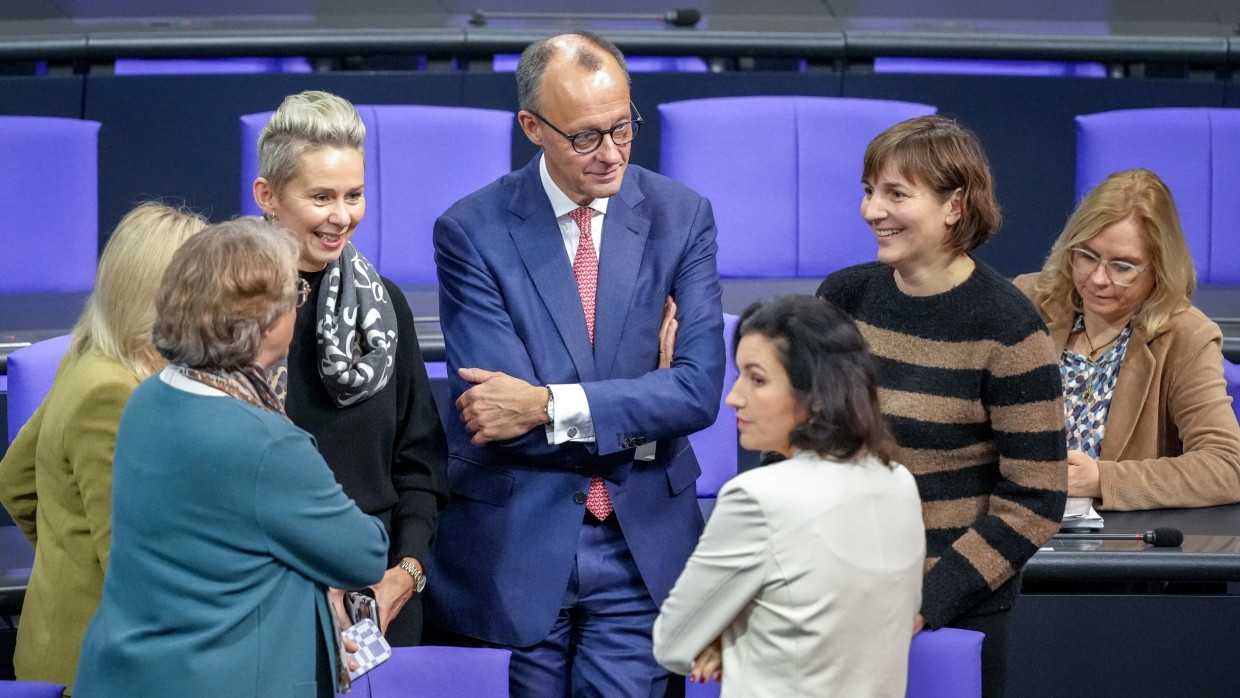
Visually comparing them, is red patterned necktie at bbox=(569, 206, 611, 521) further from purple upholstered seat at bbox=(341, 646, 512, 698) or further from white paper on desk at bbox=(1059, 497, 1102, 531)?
white paper on desk at bbox=(1059, 497, 1102, 531)

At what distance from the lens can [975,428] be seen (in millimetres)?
1935

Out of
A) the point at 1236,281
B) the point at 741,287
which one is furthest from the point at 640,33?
the point at 1236,281

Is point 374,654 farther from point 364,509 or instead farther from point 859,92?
point 859,92

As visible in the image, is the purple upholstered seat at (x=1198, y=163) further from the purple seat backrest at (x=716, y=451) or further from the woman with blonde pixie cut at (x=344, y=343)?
the woman with blonde pixie cut at (x=344, y=343)

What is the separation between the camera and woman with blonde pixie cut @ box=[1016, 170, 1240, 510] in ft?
8.39

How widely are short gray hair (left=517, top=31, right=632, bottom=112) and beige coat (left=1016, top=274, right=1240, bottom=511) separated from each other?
0.98 m

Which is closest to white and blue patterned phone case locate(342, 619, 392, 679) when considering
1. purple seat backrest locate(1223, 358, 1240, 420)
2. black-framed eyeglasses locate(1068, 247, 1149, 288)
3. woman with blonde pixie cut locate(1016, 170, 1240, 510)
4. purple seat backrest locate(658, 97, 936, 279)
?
woman with blonde pixie cut locate(1016, 170, 1240, 510)

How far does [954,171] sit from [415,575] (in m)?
1.01

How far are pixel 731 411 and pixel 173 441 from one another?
1.41 m

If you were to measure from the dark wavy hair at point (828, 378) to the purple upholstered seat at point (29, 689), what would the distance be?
1072 millimetres

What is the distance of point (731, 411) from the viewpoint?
9.16ft

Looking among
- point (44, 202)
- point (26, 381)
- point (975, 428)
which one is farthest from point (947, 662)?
point (44, 202)

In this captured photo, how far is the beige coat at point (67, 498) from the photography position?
75.3 inches

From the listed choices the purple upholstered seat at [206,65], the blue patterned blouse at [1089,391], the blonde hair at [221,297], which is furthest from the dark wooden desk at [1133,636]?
the purple upholstered seat at [206,65]
